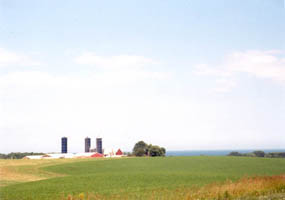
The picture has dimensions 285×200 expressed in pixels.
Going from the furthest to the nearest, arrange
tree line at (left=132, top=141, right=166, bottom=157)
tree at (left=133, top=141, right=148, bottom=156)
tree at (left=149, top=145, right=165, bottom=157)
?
tree at (left=133, top=141, right=148, bottom=156) < tree line at (left=132, top=141, right=166, bottom=157) < tree at (left=149, top=145, right=165, bottom=157)

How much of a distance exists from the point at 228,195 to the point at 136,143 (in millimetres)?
135238

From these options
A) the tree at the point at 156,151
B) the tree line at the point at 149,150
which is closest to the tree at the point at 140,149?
the tree line at the point at 149,150

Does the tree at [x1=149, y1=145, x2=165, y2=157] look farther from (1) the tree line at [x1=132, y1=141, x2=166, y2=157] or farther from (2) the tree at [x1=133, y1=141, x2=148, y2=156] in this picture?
(2) the tree at [x1=133, y1=141, x2=148, y2=156]

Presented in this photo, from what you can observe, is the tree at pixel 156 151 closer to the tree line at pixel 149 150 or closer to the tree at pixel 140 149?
the tree line at pixel 149 150

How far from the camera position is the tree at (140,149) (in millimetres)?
142750

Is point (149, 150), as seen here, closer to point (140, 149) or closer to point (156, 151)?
point (156, 151)

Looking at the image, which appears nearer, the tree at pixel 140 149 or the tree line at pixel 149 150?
the tree line at pixel 149 150

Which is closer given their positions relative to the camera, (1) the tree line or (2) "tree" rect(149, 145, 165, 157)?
(2) "tree" rect(149, 145, 165, 157)

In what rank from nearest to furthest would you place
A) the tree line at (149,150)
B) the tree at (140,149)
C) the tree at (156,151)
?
the tree at (156,151)
the tree line at (149,150)
the tree at (140,149)

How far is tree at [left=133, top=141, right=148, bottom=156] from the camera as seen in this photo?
468 ft

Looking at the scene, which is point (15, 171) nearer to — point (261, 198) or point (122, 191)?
point (122, 191)

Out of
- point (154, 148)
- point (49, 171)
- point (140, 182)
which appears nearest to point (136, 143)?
point (154, 148)

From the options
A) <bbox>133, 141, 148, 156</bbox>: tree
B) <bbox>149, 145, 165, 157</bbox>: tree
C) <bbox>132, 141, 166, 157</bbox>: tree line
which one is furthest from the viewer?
<bbox>133, 141, 148, 156</bbox>: tree

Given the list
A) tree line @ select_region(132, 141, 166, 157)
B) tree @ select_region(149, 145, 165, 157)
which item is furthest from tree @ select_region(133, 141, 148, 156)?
tree @ select_region(149, 145, 165, 157)
